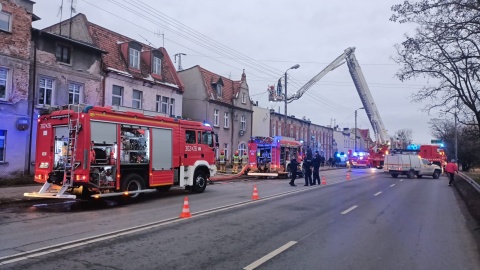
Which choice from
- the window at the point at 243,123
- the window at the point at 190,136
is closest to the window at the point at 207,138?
the window at the point at 190,136

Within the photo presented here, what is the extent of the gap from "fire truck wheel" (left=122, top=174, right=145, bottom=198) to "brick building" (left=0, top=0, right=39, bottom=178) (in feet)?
29.3

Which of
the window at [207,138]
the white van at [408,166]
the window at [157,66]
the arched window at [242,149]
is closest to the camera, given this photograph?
the window at [207,138]

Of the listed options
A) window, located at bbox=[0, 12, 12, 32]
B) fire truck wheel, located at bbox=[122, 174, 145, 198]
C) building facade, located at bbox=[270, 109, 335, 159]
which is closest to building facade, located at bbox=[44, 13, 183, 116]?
window, located at bbox=[0, 12, 12, 32]

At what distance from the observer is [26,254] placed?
6.31 meters

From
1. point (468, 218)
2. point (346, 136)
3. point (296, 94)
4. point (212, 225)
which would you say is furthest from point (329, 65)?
point (346, 136)

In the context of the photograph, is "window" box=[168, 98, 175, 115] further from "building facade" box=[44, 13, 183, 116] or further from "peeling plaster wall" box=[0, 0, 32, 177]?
"peeling plaster wall" box=[0, 0, 32, 177]

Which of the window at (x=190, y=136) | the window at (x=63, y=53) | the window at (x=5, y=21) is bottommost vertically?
the window at (x=190, y=136)

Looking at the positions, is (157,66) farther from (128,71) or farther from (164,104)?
(128,71)

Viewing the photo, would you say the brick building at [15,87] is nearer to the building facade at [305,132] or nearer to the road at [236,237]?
the road at [236,237]

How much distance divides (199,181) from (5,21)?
1223 centimetres

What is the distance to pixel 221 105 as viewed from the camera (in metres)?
36.5

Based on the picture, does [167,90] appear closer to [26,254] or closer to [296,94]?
[296,94]

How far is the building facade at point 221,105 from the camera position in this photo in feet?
115

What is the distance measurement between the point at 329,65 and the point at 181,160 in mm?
25720
